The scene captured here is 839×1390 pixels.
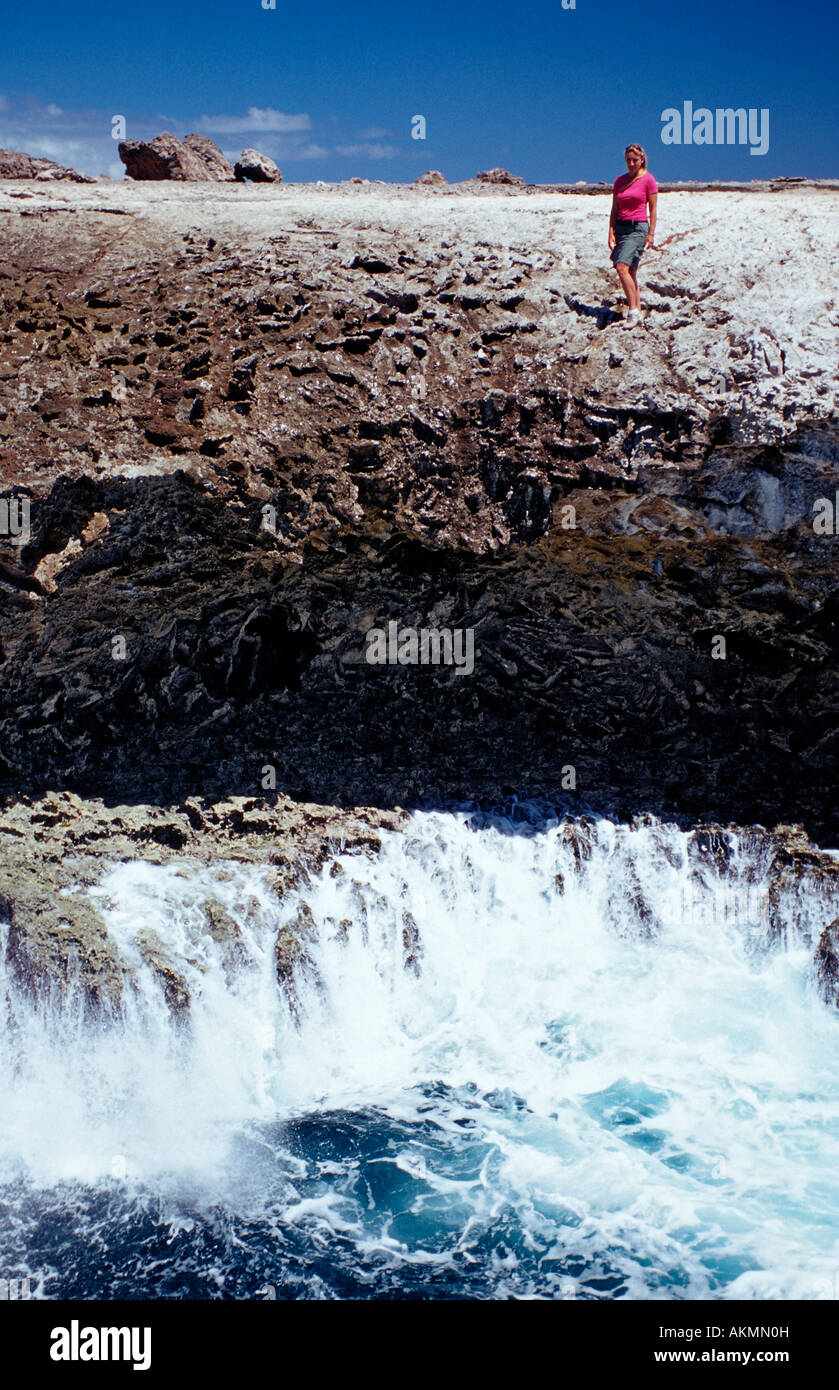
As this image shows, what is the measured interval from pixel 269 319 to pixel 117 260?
272 cm

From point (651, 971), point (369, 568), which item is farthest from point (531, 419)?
point (651, 971)

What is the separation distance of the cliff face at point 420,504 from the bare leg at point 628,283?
0.34 m

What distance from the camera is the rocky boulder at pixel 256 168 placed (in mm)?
19359

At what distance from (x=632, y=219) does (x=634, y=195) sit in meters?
0.29

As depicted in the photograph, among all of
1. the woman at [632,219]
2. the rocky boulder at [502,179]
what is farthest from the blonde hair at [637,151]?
the rocky boulder at [502,179]

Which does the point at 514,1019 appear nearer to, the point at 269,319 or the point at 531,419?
the point at 531,419

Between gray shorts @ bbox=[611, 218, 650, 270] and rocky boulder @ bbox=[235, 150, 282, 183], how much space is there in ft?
29.6

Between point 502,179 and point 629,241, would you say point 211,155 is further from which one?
point 629,241

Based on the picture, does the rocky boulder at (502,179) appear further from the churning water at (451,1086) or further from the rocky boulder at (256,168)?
the churning water at (451,1086)

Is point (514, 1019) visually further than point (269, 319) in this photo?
No

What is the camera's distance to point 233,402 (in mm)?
13273

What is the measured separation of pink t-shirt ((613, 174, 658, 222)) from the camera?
12.6m

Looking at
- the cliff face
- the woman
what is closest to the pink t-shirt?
the woman

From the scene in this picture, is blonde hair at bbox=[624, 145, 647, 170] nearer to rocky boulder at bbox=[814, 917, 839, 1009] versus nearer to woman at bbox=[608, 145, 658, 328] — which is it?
woman at bbox=[608, 145, 658, 328]
